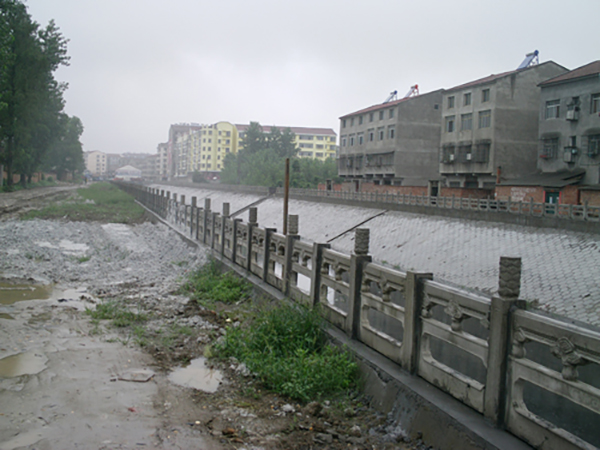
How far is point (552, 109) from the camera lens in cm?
3606

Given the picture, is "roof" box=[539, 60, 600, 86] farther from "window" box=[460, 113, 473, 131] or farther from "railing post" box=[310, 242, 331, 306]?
"railing post" box=[310, 242, 331, 306]

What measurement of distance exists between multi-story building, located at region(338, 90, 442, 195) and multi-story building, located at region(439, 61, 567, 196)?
10304mm

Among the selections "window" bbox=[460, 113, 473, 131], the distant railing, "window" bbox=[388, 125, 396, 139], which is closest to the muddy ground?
the distant railing

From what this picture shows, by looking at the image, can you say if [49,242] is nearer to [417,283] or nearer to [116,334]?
[116,334]

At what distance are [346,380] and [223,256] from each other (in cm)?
903

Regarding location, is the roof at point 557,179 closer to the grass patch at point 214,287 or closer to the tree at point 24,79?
the grass patch at point 214,287

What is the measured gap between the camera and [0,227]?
22.9 m

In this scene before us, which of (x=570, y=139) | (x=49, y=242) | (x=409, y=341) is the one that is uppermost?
(x=570, y=139)

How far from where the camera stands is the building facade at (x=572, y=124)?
32.6m

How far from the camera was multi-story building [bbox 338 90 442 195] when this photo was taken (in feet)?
176

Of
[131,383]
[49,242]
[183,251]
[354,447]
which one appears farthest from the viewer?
[49,242]

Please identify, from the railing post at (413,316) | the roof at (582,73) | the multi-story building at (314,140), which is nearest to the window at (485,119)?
the roof at (582,73)

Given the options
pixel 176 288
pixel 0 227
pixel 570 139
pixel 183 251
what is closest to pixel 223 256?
pixel 176 288

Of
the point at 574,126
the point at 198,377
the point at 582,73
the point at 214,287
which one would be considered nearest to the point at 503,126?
the point at 574,126
